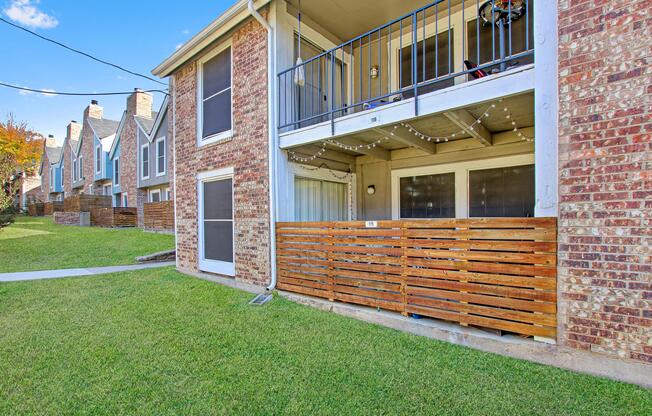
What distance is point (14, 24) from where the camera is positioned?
855cm

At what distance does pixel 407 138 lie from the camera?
5.29m

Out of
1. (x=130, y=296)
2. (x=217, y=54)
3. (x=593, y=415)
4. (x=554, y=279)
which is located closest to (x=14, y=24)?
(x=217, y=54)

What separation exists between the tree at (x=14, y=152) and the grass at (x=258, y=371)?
1046 cm

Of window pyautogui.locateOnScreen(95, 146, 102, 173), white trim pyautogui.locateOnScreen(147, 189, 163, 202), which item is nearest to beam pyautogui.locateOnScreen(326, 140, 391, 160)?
white trim pyautogui.locateOnScreen(147, 189, 163, 202)

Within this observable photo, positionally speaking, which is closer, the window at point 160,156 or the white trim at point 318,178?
the white trim at point 318,178

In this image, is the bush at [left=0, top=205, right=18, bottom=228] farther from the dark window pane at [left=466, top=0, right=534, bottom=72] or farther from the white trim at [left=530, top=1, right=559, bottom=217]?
the white trim at [left=530, top=1, right=559, bottom=217]

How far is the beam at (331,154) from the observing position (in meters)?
6.03

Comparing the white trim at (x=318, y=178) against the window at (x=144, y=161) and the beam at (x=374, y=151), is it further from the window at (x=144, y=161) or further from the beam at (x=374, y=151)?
the window at (x=144, y=161)

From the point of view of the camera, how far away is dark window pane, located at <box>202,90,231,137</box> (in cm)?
681

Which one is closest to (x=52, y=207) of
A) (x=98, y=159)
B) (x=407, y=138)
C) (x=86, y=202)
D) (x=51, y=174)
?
(x=98, y=159)

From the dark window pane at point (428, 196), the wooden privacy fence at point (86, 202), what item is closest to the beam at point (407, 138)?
the dark window pane at point (428, 196)

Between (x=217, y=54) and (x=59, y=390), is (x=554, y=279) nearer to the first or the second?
(x=59, y=390)

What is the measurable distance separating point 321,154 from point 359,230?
2.30 m

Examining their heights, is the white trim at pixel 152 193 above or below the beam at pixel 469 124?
below
